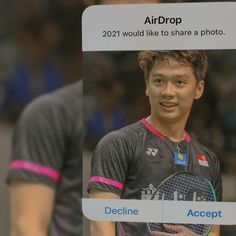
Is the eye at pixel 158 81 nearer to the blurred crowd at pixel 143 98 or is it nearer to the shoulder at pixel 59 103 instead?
the blurred crowd at pixel 143 98

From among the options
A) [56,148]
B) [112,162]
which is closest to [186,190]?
[112,162]

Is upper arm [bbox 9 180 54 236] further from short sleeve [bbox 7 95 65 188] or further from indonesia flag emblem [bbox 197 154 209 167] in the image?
indonesia flag emblem [bbox 197 154 209 167]

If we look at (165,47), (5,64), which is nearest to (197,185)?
(165,47)

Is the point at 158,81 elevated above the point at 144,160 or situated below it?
above

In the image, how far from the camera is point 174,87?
4.48 feet

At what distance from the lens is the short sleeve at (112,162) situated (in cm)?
140

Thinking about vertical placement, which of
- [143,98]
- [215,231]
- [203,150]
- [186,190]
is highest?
[143,98]

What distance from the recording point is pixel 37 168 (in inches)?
56.2

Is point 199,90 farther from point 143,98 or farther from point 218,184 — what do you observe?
point 218,184

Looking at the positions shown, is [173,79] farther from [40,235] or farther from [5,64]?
[40,235]

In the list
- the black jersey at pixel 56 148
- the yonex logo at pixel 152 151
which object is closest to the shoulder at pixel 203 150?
the yonex logo at pixel 152 151

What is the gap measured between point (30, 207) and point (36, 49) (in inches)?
18.6

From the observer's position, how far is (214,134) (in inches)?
54.0

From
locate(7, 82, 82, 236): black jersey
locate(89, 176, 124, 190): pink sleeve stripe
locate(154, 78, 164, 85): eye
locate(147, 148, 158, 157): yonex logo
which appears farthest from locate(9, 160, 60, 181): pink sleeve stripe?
locate(154, 78, 164, 85): eye
